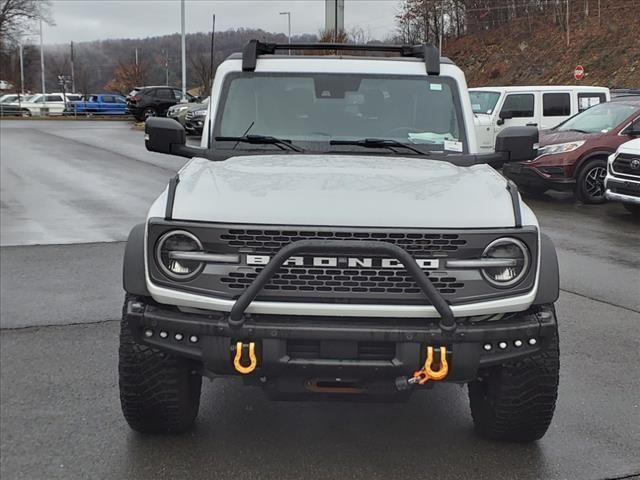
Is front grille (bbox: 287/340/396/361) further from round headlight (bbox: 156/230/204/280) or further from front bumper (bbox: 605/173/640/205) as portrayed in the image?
front bumper (bbox: 605/173/640/205)

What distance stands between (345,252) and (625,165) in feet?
30.1

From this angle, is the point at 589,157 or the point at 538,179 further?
the point at 538,179

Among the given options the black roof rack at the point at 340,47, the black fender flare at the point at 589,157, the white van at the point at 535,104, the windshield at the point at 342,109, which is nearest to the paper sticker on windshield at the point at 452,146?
the windshield at the point at 342,109

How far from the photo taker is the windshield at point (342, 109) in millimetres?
4641

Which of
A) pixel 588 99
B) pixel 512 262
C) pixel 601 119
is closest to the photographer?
pixel 512 262

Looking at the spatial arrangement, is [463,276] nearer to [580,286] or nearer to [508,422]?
[508,422]

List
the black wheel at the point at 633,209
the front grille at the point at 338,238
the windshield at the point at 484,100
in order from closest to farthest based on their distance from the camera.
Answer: the front grille at the point at 338,238
the black wheel at the point at 633,209
the windshield at the point at 484,100

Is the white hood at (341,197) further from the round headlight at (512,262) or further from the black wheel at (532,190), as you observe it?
the black wheel at (532,190)

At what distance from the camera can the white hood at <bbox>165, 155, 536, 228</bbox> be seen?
3293 millimetres

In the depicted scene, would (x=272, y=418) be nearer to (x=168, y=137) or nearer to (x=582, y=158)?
(x=168, y=137)

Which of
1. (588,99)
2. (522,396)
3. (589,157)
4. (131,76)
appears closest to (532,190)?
(589,157)

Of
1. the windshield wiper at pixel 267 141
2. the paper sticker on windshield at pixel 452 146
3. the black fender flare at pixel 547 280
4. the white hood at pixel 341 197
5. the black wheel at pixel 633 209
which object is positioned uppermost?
the windshield wiper at pixel 267 141

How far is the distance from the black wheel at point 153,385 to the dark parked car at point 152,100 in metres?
35.3

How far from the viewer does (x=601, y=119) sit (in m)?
13.7
